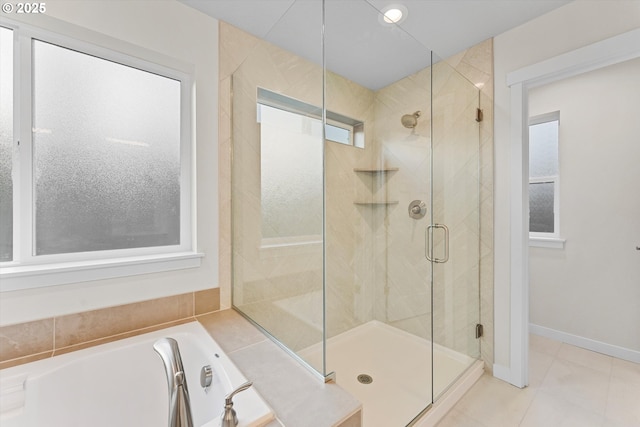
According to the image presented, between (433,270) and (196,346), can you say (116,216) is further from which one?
(433,270)

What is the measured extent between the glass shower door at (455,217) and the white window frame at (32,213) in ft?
5.60

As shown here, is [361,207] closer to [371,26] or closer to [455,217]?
[455,217]

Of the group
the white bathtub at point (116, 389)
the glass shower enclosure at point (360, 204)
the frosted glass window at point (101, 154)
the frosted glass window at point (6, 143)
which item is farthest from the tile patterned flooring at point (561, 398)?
the frosted glass window at point (6, 143)

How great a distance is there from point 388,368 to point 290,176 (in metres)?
1.58

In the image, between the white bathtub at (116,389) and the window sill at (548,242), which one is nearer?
the white bathtub at (116,389)

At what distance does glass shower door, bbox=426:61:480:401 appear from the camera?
6.35 feet

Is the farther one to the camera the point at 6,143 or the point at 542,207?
the point at 542,207

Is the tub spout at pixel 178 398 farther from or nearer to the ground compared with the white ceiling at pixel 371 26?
nearer to the ground

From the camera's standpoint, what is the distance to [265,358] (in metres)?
1.31

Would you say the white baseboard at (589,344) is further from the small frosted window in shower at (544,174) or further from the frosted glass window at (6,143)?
the frosted glass window at (6,143)

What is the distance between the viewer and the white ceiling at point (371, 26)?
1.46 m

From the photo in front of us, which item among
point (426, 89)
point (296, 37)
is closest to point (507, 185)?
point (426, 89)

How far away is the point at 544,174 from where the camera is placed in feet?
8.59

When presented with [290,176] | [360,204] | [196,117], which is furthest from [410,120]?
[196,117]
